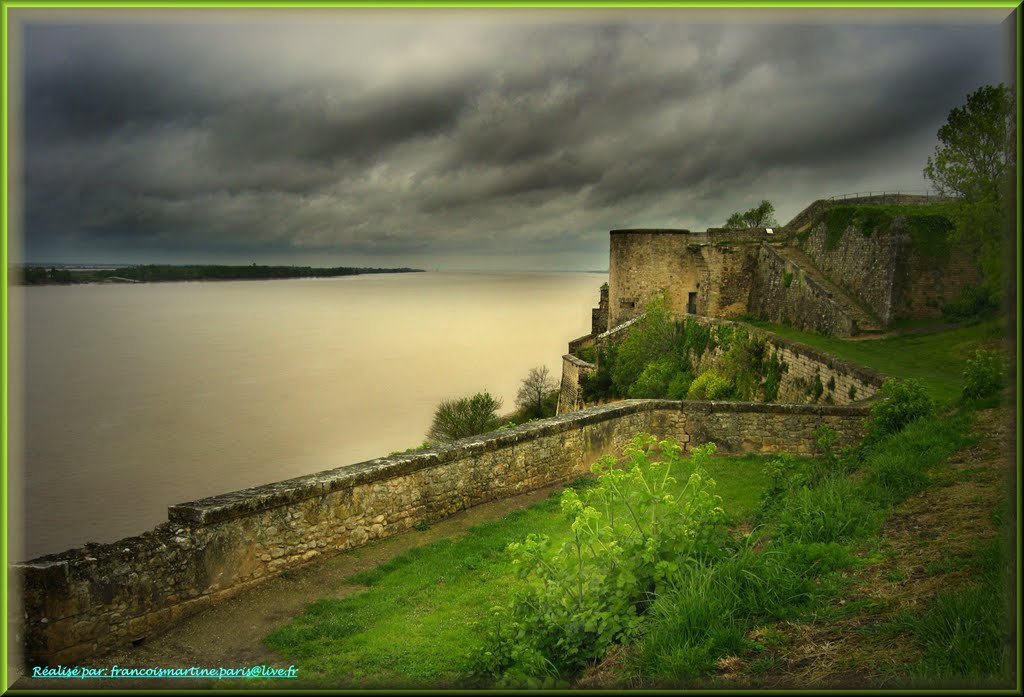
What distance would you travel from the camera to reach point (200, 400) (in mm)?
44688

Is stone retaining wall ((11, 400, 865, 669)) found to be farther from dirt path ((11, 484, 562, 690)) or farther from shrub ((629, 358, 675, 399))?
shrub ((629, 358, 675, 399))

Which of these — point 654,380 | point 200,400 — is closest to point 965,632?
point 654,380

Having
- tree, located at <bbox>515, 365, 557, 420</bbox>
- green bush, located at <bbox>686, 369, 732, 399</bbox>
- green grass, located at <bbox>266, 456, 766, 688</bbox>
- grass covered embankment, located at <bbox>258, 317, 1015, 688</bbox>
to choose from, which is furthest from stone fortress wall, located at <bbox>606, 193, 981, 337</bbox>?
green grass, located at <bbox>266, 456, 766, 688</bbox>

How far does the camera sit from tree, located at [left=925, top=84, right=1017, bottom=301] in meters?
13.9

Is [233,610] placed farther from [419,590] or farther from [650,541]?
[650,541]

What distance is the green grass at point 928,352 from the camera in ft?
43.1

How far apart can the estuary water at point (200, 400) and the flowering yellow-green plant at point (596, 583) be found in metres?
3.74

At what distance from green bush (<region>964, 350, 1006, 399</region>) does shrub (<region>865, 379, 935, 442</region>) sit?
53cm

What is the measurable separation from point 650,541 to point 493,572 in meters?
2.77

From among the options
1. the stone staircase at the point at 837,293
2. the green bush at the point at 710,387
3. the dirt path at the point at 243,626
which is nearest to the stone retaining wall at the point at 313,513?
the dirt path at the point at 243,626

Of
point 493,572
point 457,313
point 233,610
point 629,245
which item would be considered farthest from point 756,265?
point 457,313

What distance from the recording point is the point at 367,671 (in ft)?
15.1

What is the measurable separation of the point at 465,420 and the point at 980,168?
18223 mm

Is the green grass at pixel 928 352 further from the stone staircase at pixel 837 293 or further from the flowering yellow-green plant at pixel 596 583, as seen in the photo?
the flowering yellow-green plant at pixel 596 583
